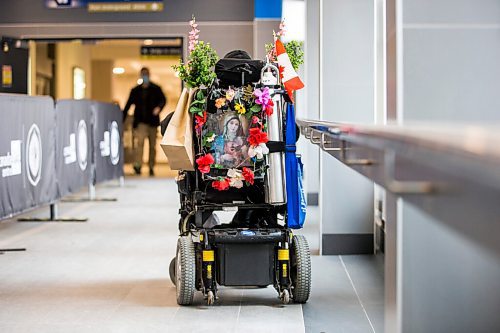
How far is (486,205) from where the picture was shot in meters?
1.19

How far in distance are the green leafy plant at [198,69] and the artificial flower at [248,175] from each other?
57 cm

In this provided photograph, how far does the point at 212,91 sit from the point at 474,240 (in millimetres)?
4508

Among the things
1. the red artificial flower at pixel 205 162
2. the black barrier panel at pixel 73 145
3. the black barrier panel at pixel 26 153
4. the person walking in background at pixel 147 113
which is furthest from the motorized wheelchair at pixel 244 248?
the person walking in background at pixel 147 113

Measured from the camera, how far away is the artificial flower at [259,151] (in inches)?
219

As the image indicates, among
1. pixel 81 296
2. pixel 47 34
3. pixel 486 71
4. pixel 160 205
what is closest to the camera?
pixel 486 71

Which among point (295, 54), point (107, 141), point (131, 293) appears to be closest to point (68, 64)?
point (107, 141)

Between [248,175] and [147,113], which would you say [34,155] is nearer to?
[248,175]

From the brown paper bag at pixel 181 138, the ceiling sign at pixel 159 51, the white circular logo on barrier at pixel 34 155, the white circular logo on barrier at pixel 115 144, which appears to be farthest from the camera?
the ceiling sign at pixel 159 51

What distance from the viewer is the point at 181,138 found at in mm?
5551

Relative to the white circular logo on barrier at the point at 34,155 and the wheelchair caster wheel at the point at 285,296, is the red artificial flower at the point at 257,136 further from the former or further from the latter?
the white circular logo on barrier at the point at 34,155

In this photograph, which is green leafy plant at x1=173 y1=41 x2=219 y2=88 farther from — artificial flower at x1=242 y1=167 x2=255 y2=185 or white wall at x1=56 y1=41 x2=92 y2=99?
white wall at x1=56 y1=41 x2=92 y2=99

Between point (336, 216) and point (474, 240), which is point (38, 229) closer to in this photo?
point (336, 216)

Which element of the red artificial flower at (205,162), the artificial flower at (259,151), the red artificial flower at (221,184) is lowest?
the red artificial flower at (221,184)

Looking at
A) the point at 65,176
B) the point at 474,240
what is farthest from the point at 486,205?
Result: the point at 65,176
